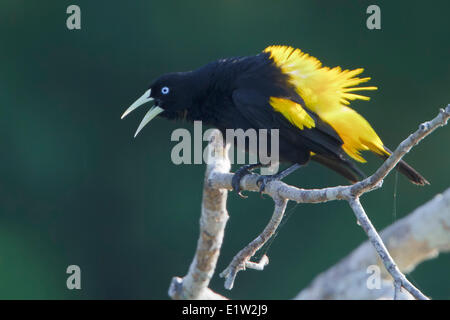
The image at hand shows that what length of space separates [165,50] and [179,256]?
8.24 feet

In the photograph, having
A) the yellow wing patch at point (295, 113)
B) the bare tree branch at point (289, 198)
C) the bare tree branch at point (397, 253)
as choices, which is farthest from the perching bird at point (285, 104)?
the bare tree branch at point (397, 253)

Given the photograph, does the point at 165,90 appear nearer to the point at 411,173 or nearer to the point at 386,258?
the point at 411,173

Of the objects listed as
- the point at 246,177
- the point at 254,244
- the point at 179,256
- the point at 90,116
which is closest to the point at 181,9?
the point at 90,116

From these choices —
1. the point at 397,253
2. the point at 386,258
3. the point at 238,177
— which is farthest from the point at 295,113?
the point at 397,253

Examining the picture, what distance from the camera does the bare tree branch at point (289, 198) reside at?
2193 mm

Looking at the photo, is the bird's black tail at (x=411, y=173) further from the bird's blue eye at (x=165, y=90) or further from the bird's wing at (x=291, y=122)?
the bird's blue eye at (x=165, y=90)

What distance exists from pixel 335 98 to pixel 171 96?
0.91m

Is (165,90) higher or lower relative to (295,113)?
higher

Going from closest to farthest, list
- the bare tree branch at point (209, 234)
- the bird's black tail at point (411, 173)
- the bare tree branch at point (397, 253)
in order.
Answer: the bird's black tail at point (411, 173)
the bare tree branch at point (209, 234)
the bare tree branch at point (397, 253)

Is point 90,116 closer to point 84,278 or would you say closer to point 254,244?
point 84,278

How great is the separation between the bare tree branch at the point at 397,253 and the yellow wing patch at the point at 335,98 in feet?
3.58

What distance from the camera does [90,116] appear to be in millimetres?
8750

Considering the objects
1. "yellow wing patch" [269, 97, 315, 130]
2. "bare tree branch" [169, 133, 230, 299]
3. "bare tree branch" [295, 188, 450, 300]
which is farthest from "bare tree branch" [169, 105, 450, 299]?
"bare tree branch" [295, 188, 450, 300]

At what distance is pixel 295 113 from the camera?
346 centimetres
